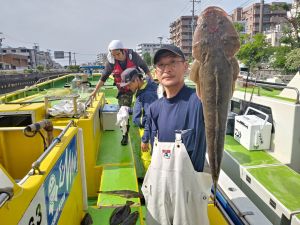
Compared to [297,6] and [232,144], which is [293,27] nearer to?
[297,6]

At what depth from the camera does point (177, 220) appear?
6.20ft

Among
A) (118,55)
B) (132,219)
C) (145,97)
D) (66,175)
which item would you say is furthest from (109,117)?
(66,175)

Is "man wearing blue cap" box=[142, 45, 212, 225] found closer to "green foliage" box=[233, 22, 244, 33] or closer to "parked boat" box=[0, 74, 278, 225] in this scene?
"green foliage" box=[233, 22, 244, 33]

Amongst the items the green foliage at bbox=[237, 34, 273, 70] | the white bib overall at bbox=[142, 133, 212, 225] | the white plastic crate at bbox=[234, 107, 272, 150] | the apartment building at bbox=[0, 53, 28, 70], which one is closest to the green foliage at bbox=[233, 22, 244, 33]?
the white bib overall at bbox=[142, 133, 212, 225]

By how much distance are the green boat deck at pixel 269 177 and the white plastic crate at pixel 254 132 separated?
13 cm

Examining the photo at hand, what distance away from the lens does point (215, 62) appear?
1342mm

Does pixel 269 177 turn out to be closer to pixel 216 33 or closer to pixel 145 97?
pixel 145 97

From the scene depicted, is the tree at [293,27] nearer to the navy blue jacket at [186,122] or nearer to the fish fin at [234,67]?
the navy blue jacket at [186,122]

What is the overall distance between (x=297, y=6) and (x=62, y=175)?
2924cm

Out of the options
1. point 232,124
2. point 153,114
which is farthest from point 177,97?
point 232,124

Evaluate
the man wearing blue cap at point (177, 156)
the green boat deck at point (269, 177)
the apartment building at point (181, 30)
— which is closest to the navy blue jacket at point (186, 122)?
the man wearing blue cap at point (177, 156)

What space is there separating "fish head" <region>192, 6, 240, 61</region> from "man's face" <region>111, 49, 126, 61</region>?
3.38 meters

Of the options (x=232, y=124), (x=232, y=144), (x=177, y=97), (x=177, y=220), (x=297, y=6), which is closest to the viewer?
(x=177, y=220)

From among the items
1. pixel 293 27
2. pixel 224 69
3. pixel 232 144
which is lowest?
pixel 232 144
